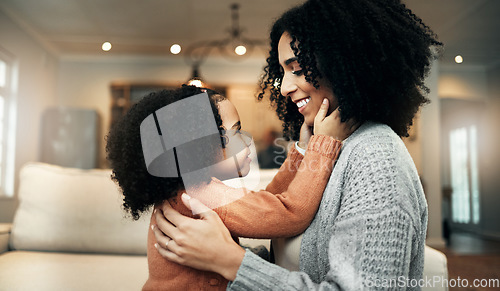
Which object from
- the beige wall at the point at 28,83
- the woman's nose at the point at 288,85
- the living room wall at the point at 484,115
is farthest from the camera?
the beige wall at the point at 28,83

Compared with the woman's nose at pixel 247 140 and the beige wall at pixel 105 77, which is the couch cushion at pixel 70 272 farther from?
the beige wall at pixel 105 77

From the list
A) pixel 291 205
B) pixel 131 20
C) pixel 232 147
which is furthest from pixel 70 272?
pixel 131 20

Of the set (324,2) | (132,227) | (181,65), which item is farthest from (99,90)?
(324,2)

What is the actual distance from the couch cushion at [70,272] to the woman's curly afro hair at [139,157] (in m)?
0.50

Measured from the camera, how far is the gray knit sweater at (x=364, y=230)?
539 millimetres

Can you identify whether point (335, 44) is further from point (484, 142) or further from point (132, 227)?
point (484, 142)

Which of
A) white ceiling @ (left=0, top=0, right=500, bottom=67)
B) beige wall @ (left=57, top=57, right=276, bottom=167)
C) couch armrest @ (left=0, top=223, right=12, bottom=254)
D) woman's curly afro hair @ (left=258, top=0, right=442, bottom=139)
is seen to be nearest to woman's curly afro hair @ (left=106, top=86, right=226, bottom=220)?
woman's curly afro hair @ (left=258, top=0, right=442, bottom=139)

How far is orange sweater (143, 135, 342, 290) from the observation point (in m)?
0.65

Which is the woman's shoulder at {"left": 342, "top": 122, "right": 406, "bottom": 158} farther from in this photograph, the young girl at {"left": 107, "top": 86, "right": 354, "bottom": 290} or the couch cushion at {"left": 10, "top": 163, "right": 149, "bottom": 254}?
the couch cushion at {"left": 10, "top": 163, "right": 149, "bottom": 254}

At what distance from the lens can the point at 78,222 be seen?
4.81ft

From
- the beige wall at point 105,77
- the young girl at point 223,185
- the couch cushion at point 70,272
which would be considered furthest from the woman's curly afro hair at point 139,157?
the beige wall at point 105,77

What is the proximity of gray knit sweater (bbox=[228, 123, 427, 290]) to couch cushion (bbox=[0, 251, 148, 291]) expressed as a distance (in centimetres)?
67

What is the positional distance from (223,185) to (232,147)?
82 millimetres

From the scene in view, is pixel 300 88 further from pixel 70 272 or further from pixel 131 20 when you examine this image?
pixel 131 20
